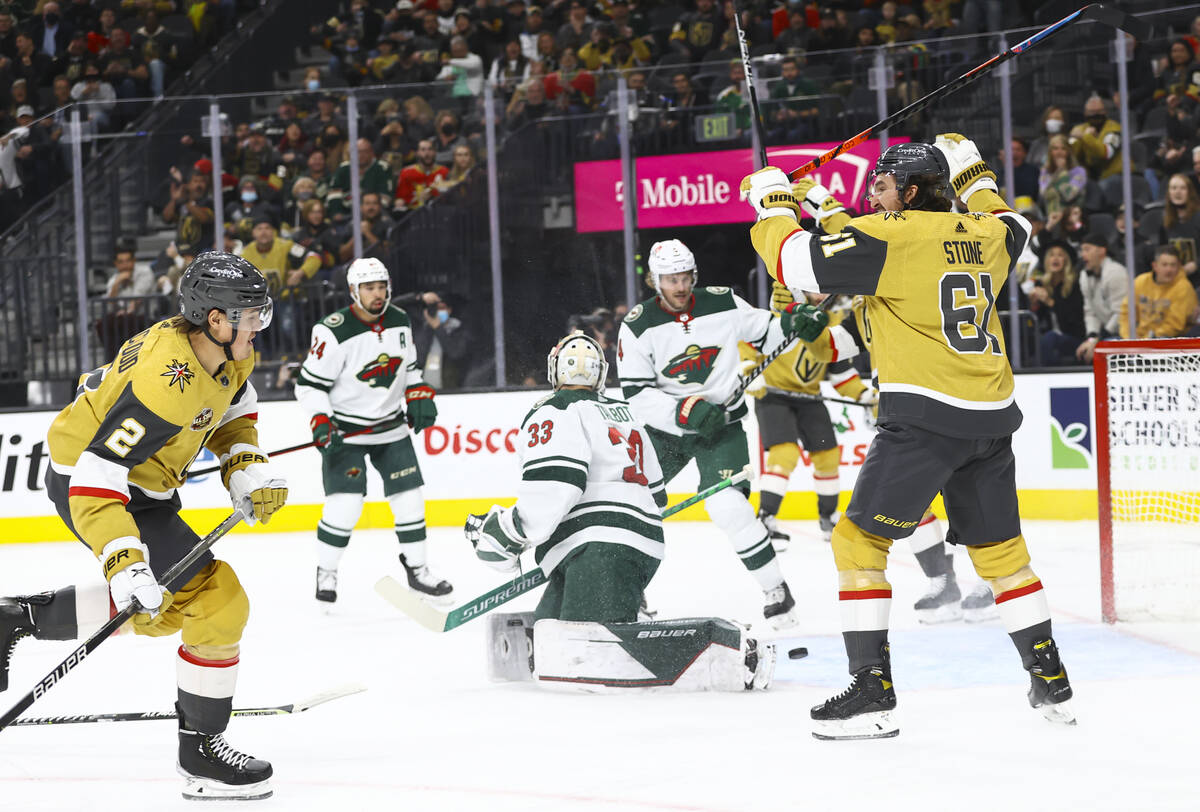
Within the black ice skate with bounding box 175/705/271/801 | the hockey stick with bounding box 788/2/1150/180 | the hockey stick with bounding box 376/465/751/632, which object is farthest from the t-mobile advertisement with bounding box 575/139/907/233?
the black ice skate with bounding box 175/705/271/801

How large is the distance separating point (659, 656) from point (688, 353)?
1.50 meters

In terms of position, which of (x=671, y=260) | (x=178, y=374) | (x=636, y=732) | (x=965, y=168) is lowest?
(x=636, y=732)

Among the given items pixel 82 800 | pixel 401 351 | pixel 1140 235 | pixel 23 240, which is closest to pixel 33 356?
pixel 23 240

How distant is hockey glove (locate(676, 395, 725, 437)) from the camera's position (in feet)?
15.5

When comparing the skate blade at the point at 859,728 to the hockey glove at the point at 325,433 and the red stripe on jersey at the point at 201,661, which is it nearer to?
the red stripe on jersey at the point at 201,661

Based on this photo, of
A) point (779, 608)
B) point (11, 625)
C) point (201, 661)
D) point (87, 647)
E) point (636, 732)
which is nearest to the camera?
point (87, 647)

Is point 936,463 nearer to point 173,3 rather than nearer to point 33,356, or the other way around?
point 33,356

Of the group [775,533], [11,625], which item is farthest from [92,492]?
[775,533]

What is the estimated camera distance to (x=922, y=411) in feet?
10.7

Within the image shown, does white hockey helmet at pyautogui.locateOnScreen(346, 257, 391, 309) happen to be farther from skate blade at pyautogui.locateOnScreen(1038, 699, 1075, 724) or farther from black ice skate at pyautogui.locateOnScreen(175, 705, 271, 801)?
skate blade at pyautogui.locateOnScreen(1038, 699, 1075, 724)

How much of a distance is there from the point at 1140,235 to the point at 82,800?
6.10 metres

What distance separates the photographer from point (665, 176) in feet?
25.7

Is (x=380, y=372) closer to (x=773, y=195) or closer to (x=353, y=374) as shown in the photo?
(x=353, y=374)

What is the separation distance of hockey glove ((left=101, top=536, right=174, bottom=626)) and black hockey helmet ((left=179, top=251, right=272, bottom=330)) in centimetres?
52
